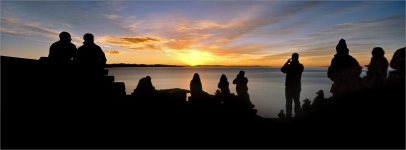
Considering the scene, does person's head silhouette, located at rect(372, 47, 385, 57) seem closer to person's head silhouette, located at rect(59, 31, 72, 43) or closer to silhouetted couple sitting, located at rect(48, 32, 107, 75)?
silhouetted couple sitting, located at rect(48, 32, 107, 75)

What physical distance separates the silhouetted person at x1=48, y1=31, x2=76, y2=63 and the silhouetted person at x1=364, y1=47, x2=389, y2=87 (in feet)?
33.1

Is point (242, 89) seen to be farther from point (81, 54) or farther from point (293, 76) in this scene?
point (81, 54)

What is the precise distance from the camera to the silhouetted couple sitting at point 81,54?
774 cm

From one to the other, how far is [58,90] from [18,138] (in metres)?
1.87

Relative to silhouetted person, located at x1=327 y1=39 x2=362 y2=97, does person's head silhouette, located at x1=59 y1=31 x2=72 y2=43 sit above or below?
above

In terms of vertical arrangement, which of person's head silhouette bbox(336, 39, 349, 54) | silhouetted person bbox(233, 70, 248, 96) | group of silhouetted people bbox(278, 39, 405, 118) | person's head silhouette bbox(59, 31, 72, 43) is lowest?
silhouetted person bbox(233, 70, 248, 96)

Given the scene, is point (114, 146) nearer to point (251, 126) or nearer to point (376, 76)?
point (251, 126)

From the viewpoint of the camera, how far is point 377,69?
5934 mm

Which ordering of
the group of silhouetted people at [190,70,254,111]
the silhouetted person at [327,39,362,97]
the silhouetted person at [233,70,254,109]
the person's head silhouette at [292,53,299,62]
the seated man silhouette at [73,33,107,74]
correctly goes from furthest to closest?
1. the silhouetted person at [233,70,254,109]
2. the group of silhouetted people at [190,70,254,111]
3. the person's head silhouette at [292,53,299,62]
4. the seated man silhouette at [73,33,107,74]
5. the silhouetted person at [327,39,362,97]

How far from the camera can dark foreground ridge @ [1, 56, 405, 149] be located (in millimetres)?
5207

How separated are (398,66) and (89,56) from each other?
10.1 meters

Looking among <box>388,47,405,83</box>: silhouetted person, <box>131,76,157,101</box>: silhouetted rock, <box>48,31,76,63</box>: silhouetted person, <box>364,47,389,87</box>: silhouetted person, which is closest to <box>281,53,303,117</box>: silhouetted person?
<box>364,47,389,87</box>: silhouetted person

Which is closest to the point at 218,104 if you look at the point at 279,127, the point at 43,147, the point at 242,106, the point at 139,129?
the point at 242,106

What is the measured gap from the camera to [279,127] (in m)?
7.30
